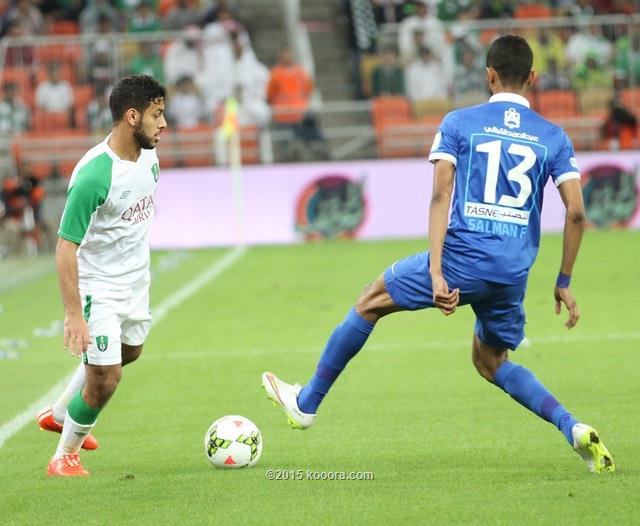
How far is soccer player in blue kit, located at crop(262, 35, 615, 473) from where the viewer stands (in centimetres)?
633

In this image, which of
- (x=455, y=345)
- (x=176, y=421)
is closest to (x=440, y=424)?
(x=176, y=421)

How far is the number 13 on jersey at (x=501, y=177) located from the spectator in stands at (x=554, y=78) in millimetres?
17436

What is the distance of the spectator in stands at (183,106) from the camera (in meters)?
23.3

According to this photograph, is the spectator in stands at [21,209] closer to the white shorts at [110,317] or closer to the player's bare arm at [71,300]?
the white shorts at [110,317]


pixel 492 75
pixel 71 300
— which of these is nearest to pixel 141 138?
pixel 71 300

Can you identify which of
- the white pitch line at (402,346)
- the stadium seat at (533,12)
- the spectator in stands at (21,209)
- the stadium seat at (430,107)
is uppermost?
the stadium seat at (533,12)

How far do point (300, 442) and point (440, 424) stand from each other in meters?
0.85

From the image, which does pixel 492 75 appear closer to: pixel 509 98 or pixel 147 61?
pixel 509 98

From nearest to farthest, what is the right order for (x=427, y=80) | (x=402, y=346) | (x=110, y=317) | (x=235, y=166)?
(x=110, y=317) → (x=402, y=346) → (x=235, y=166) → (x=427, y=80)

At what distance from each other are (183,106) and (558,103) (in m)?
6.26

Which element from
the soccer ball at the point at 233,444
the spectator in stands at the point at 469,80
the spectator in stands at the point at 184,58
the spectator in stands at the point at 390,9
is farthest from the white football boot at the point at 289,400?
the spectator in stands at the point at 390,9

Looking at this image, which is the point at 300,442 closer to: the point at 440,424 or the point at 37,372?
the point at 440,424

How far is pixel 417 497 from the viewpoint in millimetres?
5922

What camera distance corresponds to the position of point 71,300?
634 centimetres
